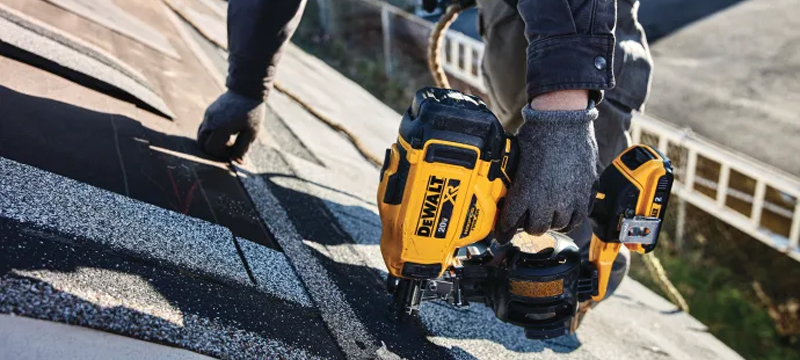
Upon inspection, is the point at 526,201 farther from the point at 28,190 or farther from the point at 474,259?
the point at 28,190

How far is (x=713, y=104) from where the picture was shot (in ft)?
18.7

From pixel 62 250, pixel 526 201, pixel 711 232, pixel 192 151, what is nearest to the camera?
pixel 62 250

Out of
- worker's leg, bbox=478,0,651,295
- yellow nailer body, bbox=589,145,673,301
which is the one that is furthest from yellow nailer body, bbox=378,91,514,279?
worker's leg, bbox=478,0,651,295

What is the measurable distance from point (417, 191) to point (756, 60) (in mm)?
5488

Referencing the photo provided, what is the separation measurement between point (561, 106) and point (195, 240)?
102cm

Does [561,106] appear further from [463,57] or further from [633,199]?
[463,57]

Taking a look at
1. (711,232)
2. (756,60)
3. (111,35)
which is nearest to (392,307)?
(111,35)

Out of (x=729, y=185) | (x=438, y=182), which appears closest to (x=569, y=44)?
(x=438, y=182)

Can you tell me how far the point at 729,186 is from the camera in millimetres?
4930

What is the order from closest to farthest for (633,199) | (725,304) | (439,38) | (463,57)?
1. (633,199)
2. (439,38)
3. (725,304)
4. (463,57)

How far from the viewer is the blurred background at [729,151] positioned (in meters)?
4.80

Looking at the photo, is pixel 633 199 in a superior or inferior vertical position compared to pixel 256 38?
inferior

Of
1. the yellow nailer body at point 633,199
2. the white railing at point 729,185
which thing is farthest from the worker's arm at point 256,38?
the white railing at point 729,185

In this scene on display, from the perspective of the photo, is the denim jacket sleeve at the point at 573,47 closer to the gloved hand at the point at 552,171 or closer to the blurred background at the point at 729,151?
the gloved hand at the point at 552,171
